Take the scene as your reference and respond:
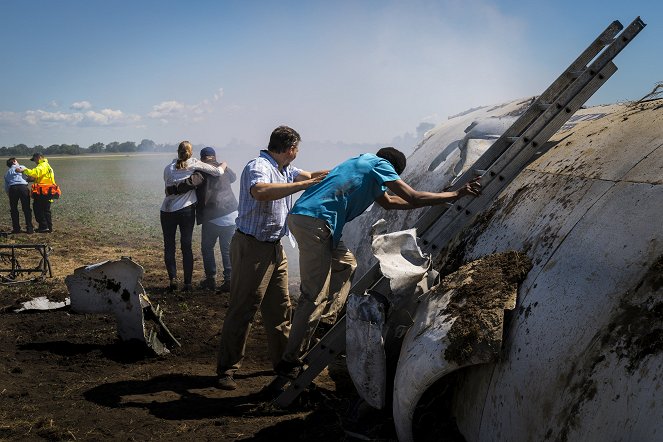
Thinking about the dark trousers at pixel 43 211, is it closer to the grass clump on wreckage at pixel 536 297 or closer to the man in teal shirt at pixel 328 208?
the man in teal shirt at pixel 328 208

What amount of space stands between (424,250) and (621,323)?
6.90 feet

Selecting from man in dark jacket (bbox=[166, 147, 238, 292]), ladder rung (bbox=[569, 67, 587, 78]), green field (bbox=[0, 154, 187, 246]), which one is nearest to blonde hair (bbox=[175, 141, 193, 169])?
man in dark jacket (bbox=[166, 147, 238, 292])

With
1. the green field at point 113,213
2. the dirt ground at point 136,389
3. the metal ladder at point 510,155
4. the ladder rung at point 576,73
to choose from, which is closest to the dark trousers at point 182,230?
the dirt ground at point 136,389

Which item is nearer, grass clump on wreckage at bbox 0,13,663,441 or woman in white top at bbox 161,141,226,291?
grass clump on wreckage at bbox 0,13,663,441

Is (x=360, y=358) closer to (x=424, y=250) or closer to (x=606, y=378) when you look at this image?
(x=424, y=250)

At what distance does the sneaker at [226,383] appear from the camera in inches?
215

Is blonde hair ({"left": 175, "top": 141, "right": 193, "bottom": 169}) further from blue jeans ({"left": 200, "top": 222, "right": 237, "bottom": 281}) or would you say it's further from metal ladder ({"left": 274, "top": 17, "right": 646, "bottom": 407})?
metal ladder ({"left": 274, "top": 17, "right": 646, "bottom": 407})

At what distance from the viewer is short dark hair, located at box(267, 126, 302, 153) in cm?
528

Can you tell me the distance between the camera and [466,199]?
4.76 metres

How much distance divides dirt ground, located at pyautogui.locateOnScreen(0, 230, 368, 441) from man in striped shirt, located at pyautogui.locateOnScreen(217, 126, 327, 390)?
43 cm

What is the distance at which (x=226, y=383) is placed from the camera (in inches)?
215

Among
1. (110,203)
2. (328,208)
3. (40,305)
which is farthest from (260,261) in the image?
(110,203)

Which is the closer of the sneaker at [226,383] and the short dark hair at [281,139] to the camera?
the short dark hair at [281,139]

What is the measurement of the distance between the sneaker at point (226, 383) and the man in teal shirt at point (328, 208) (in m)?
0.59
